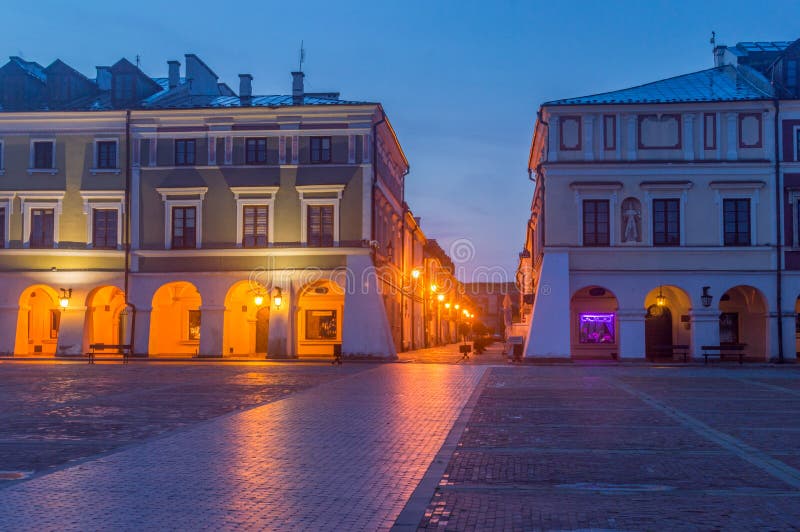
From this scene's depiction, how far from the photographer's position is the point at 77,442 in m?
13.1

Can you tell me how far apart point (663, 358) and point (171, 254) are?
77.7 feet

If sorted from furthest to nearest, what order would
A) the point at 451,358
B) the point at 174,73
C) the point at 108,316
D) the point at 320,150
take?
the point at 174,73, the point at 108,316, the point at 451,358, the point at 320,150

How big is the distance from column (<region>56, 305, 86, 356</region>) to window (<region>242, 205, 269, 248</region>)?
875 centimetres

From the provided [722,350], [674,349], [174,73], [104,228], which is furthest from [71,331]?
[722,350]

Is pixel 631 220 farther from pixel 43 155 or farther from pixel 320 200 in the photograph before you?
pixel 43 155

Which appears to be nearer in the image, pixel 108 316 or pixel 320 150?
pixel 320 150

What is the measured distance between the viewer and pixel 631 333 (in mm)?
37281

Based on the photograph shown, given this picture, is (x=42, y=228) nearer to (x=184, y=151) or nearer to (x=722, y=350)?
(x=184, y=151)

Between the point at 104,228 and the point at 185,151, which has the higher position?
the point at 185,151

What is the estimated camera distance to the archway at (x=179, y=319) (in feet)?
144

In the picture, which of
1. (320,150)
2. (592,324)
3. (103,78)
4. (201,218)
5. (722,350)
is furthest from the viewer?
(103,78)

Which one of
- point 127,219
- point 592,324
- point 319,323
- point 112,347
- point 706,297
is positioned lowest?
point 112,347

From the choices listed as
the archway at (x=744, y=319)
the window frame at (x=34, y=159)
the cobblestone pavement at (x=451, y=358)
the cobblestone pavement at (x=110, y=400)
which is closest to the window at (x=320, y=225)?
the cobblestone pavement at (x=451, y=358)

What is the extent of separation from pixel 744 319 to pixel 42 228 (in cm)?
3388
